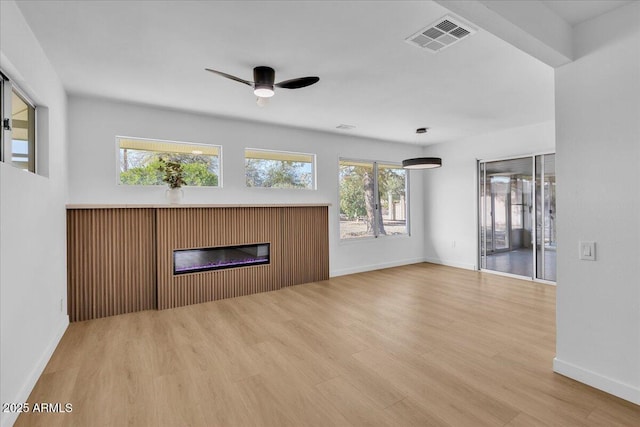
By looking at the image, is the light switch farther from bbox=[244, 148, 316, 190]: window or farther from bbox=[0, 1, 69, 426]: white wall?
bbox=[244, 148, 316, 190]: window

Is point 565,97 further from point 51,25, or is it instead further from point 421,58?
point 51,25

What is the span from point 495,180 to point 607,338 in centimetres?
445

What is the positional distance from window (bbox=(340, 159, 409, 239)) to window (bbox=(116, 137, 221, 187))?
2566mm

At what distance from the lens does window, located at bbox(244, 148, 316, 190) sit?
526 cm

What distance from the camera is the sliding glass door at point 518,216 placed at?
5387 mm

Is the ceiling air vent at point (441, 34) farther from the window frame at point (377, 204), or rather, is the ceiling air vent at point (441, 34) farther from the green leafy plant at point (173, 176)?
the window frame at point (377, 204)

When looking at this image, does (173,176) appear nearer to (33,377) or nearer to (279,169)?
(279,169)

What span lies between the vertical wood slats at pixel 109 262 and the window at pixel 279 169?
1.74m

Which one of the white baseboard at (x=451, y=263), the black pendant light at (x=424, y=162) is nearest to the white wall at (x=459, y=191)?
the white baseboard at (x=451, y=263)

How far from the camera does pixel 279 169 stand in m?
5.54

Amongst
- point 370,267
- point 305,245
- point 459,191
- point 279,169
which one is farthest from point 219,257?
point 459,191

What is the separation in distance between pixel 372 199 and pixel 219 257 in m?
3.45

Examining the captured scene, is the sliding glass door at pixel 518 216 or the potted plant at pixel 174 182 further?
the sliding glass door at pixel 518 216

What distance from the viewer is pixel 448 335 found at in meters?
3.19
